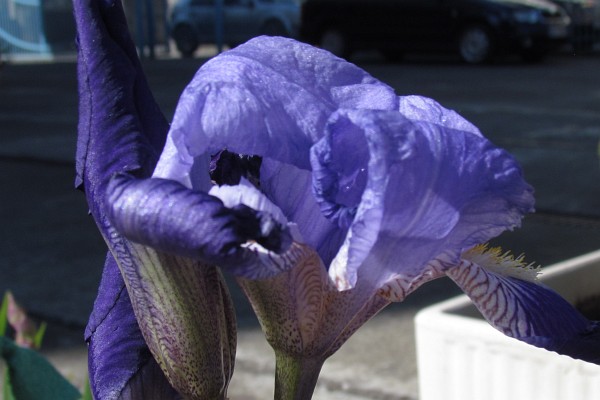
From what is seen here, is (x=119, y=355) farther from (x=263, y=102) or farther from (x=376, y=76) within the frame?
(x=376, y=76)

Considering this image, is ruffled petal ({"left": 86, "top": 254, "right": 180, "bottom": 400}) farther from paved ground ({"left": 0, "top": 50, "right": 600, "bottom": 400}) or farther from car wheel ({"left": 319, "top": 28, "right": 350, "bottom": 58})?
car wheel ({"left": 319, "top": 28, "right": 350, "bottom": 58})

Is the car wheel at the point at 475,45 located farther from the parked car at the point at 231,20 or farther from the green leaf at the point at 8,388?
the green leaf at the point at 8,388

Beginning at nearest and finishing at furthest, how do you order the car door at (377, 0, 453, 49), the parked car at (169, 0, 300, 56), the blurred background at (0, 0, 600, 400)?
the blurred background at (0, 0, 600, 400), the car door at (377, 0, 453, 49), the parked car at (169, 0, 300, 56)

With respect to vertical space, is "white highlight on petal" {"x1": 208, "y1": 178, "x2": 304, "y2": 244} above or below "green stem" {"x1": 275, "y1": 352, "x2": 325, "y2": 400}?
above

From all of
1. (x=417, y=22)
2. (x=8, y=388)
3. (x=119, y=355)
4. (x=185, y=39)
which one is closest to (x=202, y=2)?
(x=185, y=39)

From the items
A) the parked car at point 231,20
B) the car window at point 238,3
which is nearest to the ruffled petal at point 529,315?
the parked car at point 231,20

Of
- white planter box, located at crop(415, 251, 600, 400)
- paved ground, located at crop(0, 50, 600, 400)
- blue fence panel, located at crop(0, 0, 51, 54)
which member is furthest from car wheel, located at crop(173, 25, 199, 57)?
white planter box, located at crop(415, 251, 600, 400)

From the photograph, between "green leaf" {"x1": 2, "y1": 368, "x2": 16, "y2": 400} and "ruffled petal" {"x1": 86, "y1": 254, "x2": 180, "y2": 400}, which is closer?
"ruffled petal" {"x1": 86, "y1": 254, "x2": 180, "y2": 400}
